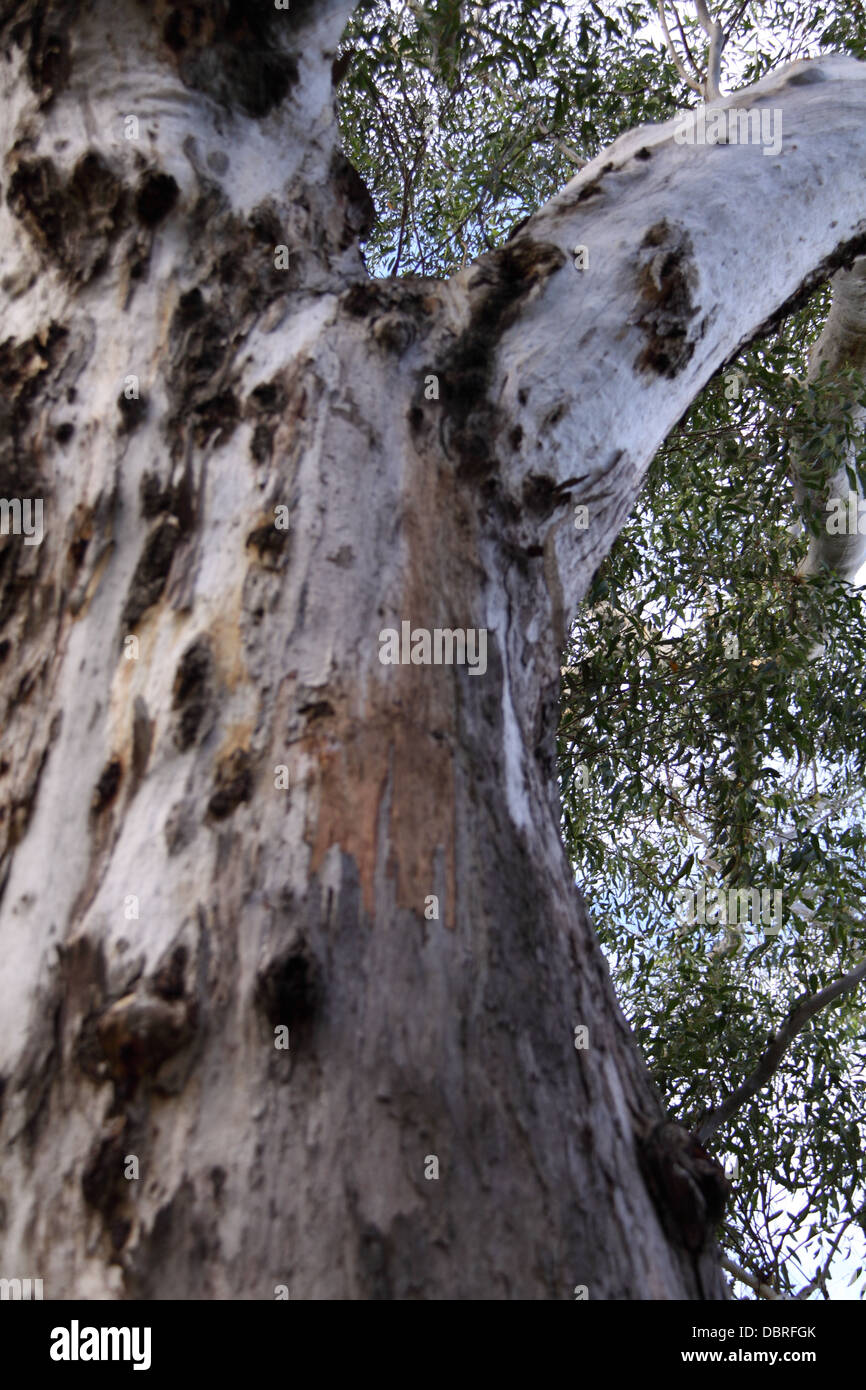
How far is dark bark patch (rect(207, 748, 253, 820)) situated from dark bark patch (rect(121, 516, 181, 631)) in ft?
0.87

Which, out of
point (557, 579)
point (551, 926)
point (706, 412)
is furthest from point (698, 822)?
point (551, 926)

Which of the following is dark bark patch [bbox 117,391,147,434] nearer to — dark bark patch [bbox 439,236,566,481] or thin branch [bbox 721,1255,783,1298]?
dark bark patch [bbox 439,236,566,481]

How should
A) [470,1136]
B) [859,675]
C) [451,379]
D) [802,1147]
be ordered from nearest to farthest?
[470,1136] → [451,379] → [802,1147] → [859,675]

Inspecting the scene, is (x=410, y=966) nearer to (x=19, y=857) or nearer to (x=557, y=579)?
(x=19, y=857)

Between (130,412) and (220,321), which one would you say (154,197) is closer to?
(220,321)

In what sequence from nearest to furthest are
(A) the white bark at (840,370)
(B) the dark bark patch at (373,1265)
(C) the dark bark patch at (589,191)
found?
1. (B) the dark bark patch at (373,1265)
2. (C) the dark bark patch at (589,191)
3. (A) the white bark at (840,370)

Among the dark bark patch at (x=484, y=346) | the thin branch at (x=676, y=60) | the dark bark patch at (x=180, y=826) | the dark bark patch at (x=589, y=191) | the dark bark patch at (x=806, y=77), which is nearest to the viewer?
the dark bark patch at (x=180, y=826)

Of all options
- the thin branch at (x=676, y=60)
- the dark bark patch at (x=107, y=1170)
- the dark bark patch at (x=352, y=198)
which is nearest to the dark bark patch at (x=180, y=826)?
the dark bark patch at (x=107, y=1170)

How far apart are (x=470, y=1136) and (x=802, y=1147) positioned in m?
3.28

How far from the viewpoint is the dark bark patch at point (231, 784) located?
1.17 metres

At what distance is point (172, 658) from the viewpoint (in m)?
1.31

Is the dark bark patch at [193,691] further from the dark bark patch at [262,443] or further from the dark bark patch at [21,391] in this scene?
the dark bark patch at [21,391]

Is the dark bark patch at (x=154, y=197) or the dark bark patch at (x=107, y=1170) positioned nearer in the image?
the dark bark patch at (x=107, y=1170)
